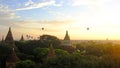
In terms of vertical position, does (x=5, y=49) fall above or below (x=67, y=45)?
below

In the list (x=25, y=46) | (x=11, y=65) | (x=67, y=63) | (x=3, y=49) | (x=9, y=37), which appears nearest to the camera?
(x=67, y=63)

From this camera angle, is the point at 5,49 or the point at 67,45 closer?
the point at 5,49

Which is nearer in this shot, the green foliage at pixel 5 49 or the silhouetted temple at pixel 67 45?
the green foliage at pixel 5 49

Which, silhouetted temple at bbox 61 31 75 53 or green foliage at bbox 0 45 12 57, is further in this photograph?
silhouetted temple at bbox 61 31 75 53

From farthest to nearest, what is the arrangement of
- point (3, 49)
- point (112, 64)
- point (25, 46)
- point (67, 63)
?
point (25, 46), point (3, 49), point (67, 63), point (112, 64)

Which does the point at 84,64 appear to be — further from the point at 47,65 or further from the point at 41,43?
the point at 41,43

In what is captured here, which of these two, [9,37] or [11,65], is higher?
[9,37]

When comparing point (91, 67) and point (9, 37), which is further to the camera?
point (9, 37)

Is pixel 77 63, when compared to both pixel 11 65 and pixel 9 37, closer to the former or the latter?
pixel 11 65

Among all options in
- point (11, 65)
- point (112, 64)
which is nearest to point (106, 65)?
point (112, 64)

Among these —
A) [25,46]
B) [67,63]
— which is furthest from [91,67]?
[25,46]
